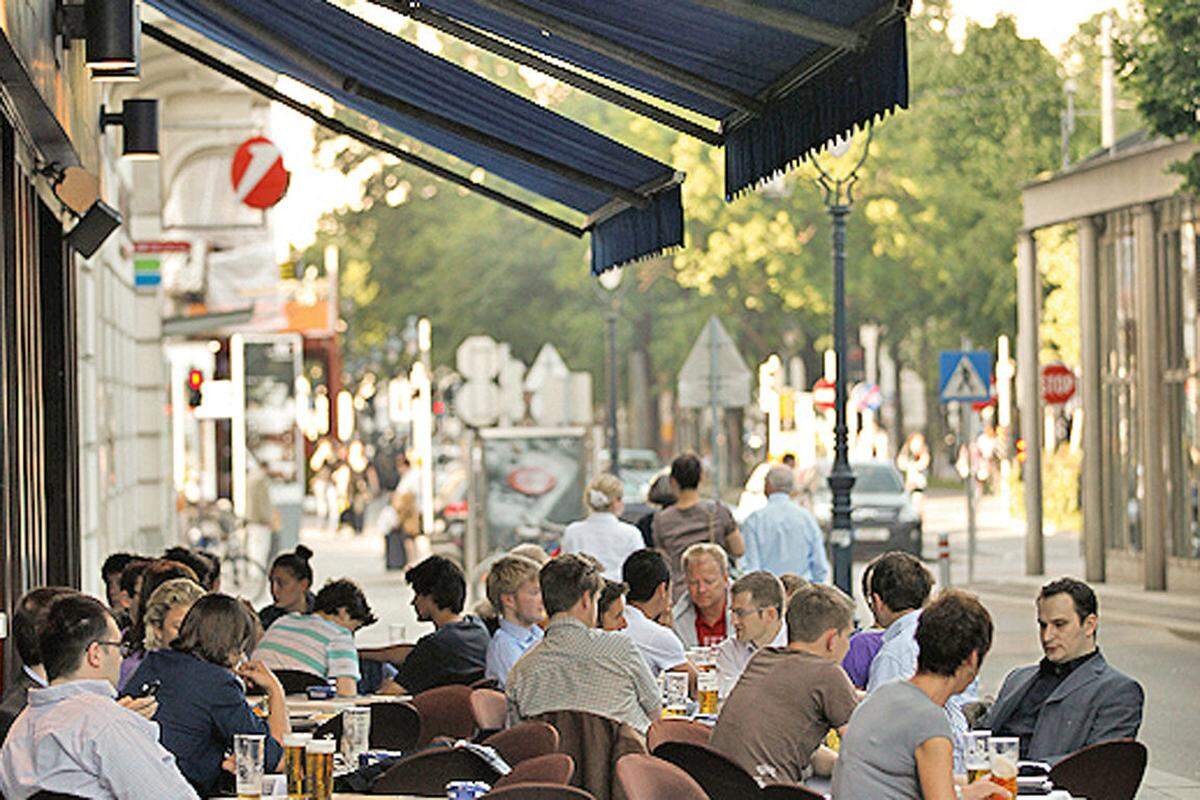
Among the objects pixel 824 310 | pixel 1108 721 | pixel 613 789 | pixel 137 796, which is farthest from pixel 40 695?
pixel 824 310

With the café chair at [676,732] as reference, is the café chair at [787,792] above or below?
below

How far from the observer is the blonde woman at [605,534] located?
16922 millimetres

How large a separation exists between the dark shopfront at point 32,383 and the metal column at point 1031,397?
63.1 feet

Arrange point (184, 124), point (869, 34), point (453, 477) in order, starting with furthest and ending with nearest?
point (453, 477)
point (184, 124)
point (869, 34)

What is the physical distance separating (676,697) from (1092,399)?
21.5 meters

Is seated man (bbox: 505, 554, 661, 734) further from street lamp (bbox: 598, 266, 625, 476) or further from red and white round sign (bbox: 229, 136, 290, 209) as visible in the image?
street lamp (bbox: 598, 266, 625, 476)

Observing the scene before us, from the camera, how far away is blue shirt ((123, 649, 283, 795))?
855 cm

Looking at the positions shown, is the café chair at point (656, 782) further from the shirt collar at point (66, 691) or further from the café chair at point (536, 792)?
the shirt collar at point (66, 691)

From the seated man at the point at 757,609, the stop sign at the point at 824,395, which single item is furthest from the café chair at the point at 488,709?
the stop sign at the point at 824,395

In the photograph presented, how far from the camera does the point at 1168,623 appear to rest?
2539 cm

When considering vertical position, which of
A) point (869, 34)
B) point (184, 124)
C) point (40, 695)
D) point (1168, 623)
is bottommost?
point (1168, 623)

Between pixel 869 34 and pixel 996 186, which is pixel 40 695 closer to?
pixel 869 34

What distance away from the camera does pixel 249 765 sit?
7766 mm

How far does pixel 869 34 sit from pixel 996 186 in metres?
50.5
